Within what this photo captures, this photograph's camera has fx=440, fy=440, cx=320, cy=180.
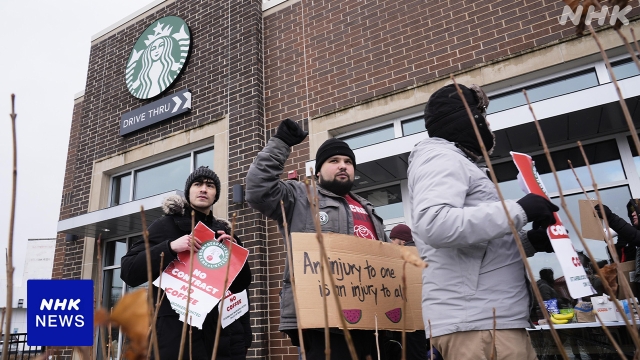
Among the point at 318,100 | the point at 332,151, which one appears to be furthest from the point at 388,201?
the point at 332,151

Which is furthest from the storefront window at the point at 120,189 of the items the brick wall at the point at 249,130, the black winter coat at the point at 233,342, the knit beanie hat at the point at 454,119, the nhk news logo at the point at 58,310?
the knit beanie hat at the point at 454,119

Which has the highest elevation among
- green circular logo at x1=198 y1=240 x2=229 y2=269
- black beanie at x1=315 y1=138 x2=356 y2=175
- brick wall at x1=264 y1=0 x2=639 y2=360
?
brick wall at x1=264 y1=0 x2=639 y2=360

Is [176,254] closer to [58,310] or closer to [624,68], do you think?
[58,310]

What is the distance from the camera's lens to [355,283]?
192 cm

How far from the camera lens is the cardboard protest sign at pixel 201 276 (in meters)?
2.15

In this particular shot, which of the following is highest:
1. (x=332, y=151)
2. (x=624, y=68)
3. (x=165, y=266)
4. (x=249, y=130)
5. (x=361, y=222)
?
(x=249, y=130)

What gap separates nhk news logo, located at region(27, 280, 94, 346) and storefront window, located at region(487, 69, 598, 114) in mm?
4457

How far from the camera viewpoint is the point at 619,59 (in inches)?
181

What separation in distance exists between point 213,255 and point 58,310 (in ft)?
2.56

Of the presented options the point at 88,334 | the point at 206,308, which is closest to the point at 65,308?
the point at 88,334

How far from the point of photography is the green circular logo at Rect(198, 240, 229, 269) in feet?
7.26

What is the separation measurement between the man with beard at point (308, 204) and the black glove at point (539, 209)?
0.95m

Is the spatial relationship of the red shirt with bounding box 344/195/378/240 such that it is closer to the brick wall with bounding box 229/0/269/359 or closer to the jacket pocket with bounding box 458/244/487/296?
the jacket pocket with bounding box 458/244/487/296

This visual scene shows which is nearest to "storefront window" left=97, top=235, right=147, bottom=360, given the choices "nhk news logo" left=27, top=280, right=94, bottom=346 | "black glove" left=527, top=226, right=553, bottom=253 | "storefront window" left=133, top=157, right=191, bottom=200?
"storefront window" left=133, top=157, right=191, bottom=200
